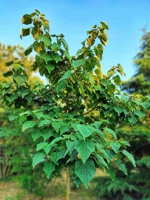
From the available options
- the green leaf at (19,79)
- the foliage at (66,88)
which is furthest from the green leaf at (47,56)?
the green leaf at (19,79)

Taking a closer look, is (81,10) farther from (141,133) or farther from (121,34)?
(141,133)

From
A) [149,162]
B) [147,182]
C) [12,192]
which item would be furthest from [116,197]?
[12,192]

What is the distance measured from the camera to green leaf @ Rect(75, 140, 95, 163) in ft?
2.27

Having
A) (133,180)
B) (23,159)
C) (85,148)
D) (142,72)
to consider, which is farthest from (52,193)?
(85,148)

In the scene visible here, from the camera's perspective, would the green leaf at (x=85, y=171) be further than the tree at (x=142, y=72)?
No

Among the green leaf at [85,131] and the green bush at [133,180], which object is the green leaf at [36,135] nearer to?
the green leaf at [85,131]

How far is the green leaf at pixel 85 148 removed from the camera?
27.3 inches

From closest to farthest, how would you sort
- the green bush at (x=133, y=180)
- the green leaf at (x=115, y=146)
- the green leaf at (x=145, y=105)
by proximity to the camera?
the green leaf at (x=115, y=146) → the green leaf at (x=145, y=105) → the green bush at (x=133, y=180)

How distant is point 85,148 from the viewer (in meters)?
0.71

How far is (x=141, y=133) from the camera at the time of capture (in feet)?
10.4

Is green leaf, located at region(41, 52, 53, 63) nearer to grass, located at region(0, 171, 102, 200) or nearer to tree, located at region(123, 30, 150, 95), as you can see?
tree, located at region(123, 30, 150, 95)

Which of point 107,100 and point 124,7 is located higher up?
point 124,7

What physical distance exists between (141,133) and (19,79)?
2613 millimetres

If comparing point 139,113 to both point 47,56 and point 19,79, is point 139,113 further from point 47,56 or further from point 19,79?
point 19,79
